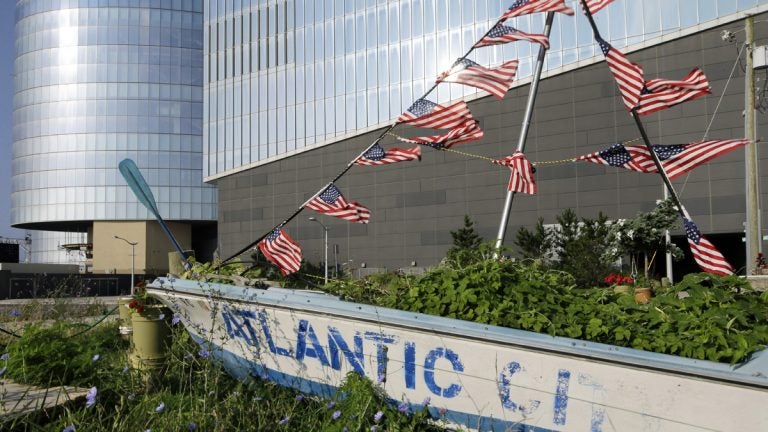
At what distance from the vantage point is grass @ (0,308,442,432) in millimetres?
4320

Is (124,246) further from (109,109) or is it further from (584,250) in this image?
(584,250)

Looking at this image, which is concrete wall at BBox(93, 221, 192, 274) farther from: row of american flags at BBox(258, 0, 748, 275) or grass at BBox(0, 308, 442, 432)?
grass at BBox(0, 308, 442, 432)

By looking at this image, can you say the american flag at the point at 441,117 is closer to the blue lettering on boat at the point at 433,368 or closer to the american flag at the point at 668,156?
the american flag at the point at 668,156

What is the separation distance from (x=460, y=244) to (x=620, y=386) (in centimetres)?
3293

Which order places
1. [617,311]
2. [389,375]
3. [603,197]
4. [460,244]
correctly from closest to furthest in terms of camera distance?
1. [617,311]
2. [389,375]
3. [460,244]
4. [603,197]

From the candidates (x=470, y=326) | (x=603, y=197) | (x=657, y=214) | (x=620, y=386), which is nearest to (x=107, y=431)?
(x=470, y=326)

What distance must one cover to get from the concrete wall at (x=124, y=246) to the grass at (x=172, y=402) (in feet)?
236

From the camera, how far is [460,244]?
36.9 meters

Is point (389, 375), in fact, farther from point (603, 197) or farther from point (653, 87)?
point (603, 197)

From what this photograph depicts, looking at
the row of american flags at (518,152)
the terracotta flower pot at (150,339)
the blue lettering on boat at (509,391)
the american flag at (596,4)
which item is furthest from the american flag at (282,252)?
the american flag at (596,4)

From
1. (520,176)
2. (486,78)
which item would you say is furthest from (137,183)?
(520,176)

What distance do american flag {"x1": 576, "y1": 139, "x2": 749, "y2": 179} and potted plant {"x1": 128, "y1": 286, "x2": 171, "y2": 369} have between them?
5.64 m

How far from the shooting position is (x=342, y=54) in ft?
156

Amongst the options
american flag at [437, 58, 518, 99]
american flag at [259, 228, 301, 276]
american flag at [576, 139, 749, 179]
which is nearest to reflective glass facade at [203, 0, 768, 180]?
american flag at [576, 139, 749, 179]
